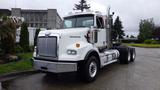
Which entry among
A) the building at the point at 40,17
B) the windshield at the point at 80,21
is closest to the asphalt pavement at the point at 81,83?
the windshield at the point at 80,21

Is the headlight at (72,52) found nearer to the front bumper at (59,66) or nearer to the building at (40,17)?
the front bumper at (59,66)

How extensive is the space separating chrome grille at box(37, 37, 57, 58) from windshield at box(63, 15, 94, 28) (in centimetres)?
178

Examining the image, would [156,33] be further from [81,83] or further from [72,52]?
[72,52]

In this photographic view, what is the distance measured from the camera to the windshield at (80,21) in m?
8.47

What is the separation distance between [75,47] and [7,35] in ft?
18.1

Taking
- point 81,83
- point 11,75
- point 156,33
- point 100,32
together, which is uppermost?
point 156,33

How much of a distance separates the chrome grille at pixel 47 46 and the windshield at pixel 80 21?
1.78 m

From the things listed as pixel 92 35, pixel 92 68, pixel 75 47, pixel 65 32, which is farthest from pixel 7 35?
pixel 92 68

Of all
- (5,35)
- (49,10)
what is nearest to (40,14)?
(49,10)

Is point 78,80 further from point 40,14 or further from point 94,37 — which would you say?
point 40,14

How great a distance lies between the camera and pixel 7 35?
36.3 feet

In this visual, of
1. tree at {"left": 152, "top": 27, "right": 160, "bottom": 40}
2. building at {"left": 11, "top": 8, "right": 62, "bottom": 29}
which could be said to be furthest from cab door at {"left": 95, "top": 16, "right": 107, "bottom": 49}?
building at {"left": 11, "top": 8, "right": 62, "bottom": 29}

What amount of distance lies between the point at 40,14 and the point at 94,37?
85.9 meters

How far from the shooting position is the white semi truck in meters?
6.92
